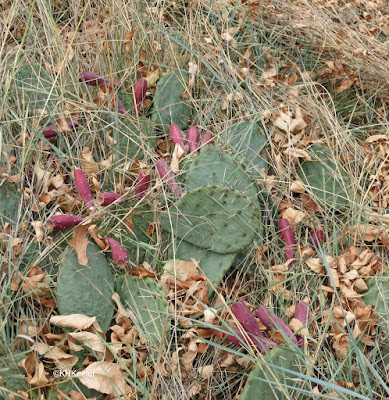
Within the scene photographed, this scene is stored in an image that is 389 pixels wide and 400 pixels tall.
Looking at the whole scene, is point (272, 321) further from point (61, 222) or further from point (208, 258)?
point (61, 222)

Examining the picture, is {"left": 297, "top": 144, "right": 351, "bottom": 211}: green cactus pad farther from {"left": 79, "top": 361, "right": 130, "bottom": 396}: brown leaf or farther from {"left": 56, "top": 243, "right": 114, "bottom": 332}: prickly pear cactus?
{"left": 79, "top": 361, "right": 130, "bottom": 396}: brown leaf

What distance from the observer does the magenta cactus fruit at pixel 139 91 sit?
1.94m

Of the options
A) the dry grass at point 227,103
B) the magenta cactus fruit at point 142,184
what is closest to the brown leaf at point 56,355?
Answer: the dry grass at point 227,103

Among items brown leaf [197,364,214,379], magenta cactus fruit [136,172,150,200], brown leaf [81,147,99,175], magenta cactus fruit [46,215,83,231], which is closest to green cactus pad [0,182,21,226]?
→ magenta cactus fruit [46,215,83,231]

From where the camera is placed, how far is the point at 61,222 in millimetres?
1466

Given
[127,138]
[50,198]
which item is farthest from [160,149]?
[50,198]

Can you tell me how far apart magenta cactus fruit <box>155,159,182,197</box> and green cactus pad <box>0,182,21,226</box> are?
45cm

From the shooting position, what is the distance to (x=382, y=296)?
145cm

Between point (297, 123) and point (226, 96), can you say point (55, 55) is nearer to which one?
point (226, 96)

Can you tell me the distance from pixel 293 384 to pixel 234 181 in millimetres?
659

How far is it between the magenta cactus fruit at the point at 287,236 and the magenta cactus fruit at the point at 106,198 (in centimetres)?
54

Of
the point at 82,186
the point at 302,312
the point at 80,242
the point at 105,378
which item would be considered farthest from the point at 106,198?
the point at 302,312

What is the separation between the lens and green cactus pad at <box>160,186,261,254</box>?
1.53 m

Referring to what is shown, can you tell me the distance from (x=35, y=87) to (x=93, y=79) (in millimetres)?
214
